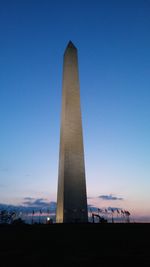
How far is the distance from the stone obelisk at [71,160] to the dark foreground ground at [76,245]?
7.98 meters

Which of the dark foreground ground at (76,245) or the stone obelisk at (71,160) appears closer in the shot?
the dark foreground ground at (76,245)

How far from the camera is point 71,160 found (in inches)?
1033

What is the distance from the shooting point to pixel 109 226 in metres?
17.3

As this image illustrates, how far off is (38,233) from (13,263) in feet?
17.3

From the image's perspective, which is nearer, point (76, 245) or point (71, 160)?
point (76, 245)

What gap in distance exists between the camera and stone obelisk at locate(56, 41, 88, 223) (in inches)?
993

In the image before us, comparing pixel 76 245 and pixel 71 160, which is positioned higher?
pixel 71 160

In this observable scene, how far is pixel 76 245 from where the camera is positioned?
13398mm

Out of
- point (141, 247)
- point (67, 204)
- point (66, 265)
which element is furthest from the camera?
point (67, 204)

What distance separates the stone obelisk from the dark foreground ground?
7978 millimetres

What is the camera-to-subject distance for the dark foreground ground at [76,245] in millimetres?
10391

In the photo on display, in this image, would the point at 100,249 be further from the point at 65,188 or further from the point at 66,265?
the point at 65,188

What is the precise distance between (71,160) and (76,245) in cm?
1317

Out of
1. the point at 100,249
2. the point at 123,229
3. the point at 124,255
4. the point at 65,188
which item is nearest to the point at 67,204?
the point at 65,188
